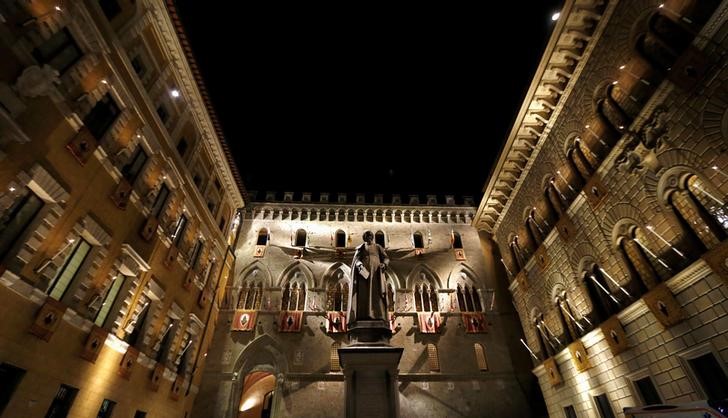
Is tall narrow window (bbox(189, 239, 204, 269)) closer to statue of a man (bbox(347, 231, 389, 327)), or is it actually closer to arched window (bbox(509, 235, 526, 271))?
statue of a man (bbox(347, 231, 389, 327))

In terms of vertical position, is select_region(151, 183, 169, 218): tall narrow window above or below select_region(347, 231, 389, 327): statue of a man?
above

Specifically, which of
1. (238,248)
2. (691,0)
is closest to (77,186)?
(238,248)

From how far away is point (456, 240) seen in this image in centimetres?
2822

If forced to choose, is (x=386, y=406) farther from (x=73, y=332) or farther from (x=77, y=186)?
(x=77, y=186)

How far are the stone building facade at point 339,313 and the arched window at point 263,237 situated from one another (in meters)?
0.08

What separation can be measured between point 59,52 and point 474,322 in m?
25.8

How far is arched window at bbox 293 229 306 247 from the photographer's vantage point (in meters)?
27.4

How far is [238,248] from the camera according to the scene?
86.8 ft

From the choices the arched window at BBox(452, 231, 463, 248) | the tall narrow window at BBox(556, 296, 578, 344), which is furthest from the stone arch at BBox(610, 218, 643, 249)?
the arched window at BBox(452, 231, 463, 248)

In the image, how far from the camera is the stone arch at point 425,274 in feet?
83.9

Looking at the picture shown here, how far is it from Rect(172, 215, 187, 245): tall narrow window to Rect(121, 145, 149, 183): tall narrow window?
4.04 meters

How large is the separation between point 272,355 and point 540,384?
17.2 metres

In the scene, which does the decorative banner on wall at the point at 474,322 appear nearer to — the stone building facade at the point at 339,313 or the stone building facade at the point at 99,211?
the stone building facade at the point at 339,313

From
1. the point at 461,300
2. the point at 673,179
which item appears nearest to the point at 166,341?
the point at 461,300
